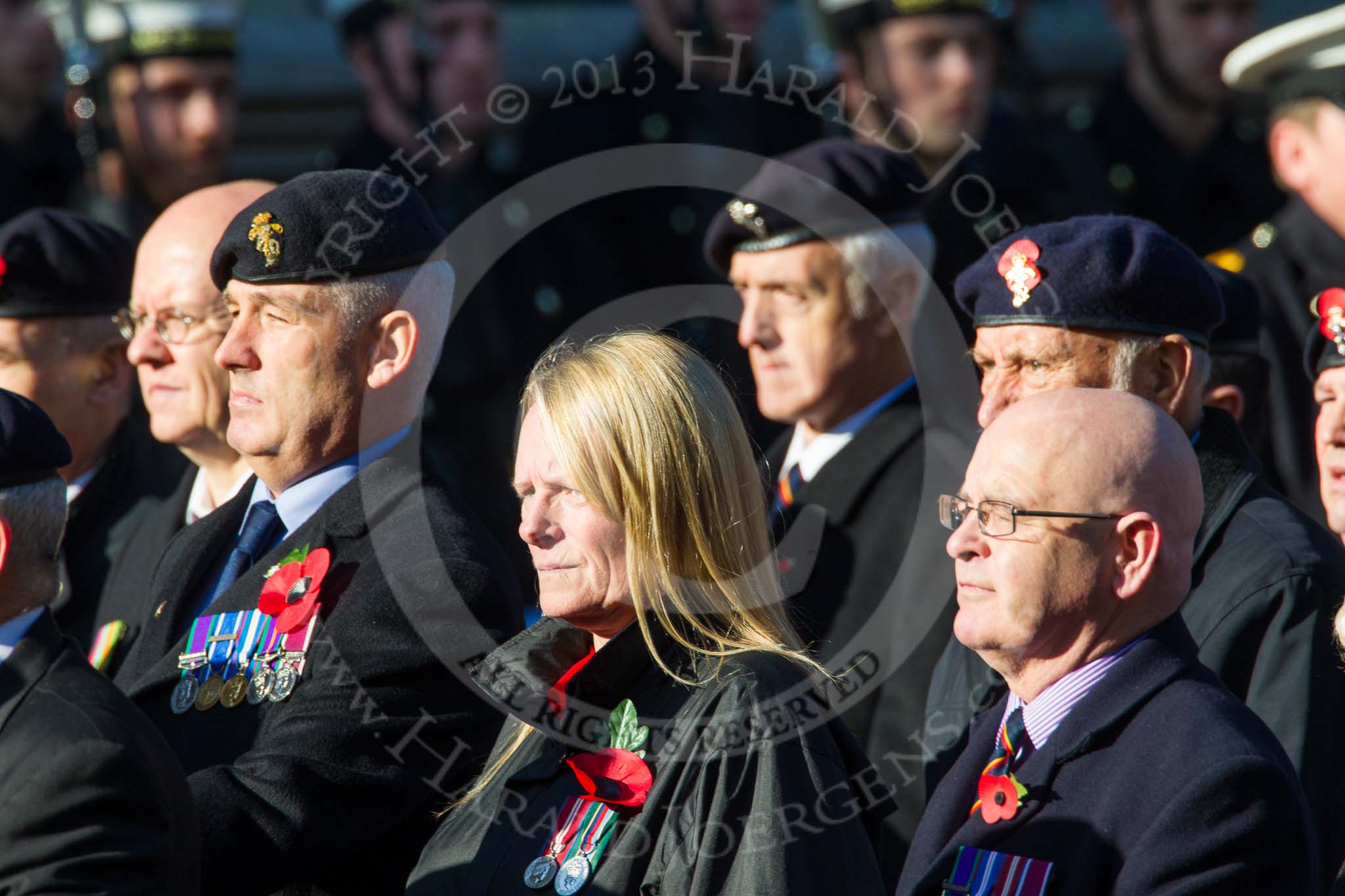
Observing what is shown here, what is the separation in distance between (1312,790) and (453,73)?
466cm

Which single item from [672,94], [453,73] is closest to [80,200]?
[453,73]

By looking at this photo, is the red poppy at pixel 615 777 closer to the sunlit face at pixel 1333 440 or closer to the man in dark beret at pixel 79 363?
the sunlit face at pixel 1333 440

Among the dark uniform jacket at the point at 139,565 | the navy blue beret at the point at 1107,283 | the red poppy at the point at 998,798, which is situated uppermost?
the navy blue beret at the point at 1107,283

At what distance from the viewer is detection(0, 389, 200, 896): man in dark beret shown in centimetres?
243

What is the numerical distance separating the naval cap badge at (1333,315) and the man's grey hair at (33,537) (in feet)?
7.66

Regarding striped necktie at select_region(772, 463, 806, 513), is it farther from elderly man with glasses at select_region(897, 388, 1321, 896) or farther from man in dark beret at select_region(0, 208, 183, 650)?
man in dark beret at select_region(0, 208, 183, 650)

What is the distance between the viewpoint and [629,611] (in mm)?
2887

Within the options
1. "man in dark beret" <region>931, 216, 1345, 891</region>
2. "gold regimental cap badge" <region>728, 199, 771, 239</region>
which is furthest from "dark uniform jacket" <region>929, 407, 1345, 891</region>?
"gold regimental cap badge" <region>728, 199, 771, 239</region>

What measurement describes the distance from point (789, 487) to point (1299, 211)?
2169 millimetres

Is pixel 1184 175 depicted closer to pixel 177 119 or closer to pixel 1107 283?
pixel 177 119

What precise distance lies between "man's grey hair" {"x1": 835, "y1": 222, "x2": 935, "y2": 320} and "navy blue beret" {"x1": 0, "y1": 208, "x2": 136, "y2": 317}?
1952mm

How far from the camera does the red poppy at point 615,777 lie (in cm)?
273

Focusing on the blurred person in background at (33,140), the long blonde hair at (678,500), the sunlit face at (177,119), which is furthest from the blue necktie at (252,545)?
the blurred person in background at (33,140)

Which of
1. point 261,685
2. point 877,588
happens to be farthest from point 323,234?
point 877,588
